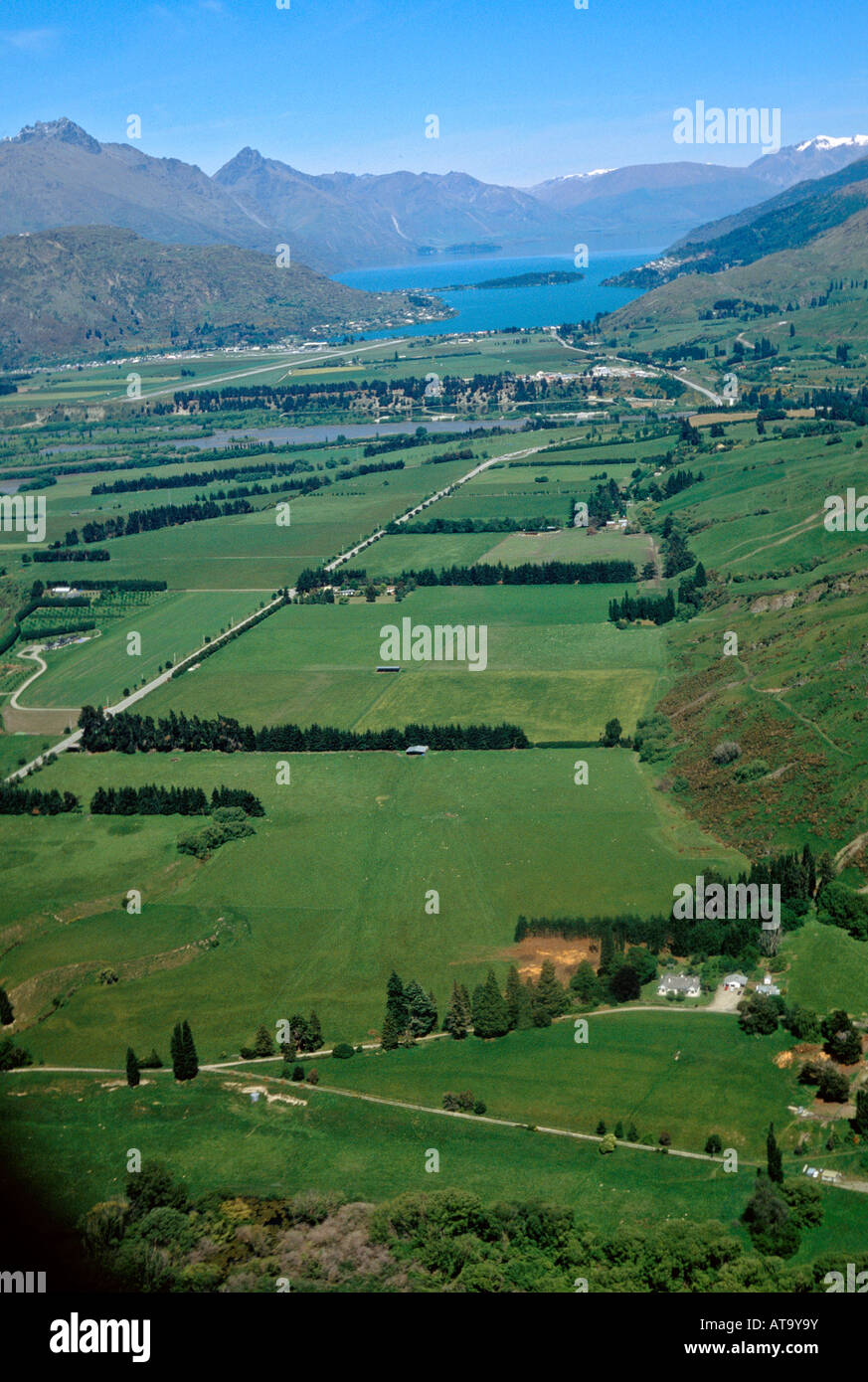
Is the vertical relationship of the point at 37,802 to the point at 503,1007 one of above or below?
above

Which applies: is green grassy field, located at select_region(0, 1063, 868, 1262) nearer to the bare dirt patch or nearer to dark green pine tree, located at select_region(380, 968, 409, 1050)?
dark green pine tree, located at select_region(380, 968, 409, 1050)

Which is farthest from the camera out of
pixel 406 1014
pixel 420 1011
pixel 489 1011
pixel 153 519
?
pixel 153 519

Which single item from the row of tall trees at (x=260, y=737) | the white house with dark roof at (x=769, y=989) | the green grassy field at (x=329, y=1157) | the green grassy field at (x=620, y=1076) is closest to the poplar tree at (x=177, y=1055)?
the green grassy field at (x=329, y=1157)

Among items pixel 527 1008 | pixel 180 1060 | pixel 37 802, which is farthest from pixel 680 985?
pixel 37 802

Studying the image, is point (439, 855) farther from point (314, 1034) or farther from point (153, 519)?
point (153, 519)

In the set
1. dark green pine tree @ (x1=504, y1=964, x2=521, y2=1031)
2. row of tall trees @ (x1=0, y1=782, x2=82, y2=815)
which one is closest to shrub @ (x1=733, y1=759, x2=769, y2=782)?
dark green pine tree @ (x1=504, y1=964, x2=521, y2=1031)

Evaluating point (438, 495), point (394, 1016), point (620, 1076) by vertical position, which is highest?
point (438, 495)

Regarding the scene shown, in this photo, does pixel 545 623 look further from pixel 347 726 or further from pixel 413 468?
pixel 413 468

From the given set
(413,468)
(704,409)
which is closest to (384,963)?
(413,468)
